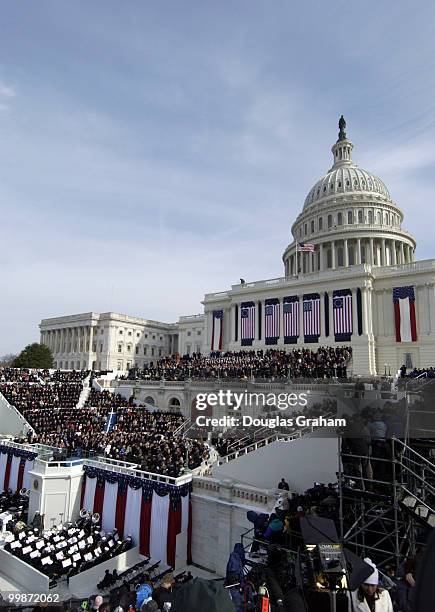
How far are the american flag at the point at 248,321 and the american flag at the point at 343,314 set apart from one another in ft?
38.5

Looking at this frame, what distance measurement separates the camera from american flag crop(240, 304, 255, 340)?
58.1 metres

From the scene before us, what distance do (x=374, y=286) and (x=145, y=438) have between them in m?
35.9

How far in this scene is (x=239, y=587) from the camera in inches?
359

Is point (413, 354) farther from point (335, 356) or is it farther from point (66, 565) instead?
point (66, 565)

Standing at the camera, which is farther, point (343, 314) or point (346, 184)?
point (346, 184)

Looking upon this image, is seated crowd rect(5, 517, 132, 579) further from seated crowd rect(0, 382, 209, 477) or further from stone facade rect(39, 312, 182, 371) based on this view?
stone facade rect(39, 312, 182, 371)

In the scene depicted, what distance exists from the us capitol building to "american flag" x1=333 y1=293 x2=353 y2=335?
0.39ft

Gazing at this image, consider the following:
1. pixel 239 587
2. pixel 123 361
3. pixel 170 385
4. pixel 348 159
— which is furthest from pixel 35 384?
pixel 348 159

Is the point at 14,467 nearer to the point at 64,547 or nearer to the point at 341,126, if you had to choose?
the point at 64,547

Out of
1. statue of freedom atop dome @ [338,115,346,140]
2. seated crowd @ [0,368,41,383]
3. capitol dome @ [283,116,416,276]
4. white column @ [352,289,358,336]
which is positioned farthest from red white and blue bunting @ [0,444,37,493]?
statue of freedom atop dome @ [338,115,346,140]

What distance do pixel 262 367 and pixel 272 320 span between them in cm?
2030

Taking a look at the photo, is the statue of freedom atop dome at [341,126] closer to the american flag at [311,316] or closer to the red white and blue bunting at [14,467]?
the american flag at [311,316]

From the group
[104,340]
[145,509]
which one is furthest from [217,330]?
[145,509]

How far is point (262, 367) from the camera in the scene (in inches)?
1448
